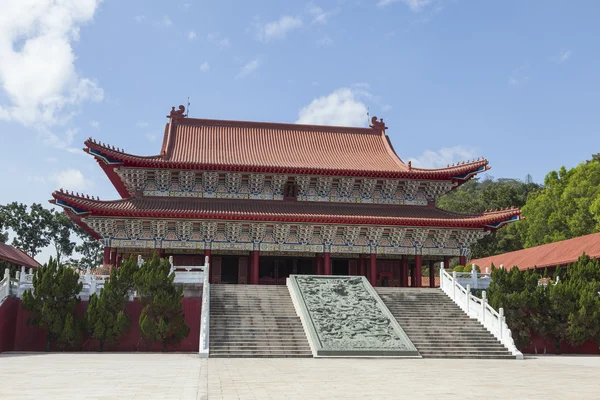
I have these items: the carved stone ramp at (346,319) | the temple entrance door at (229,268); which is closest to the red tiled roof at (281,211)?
the temple entrance door at (229,268)

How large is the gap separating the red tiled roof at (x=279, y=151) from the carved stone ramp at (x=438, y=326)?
23.2ft

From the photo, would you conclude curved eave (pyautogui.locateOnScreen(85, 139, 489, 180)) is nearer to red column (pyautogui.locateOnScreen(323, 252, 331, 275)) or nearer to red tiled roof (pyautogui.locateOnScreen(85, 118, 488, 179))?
red tiled roof (pyautogui.locateOnScreen(85, 118, 488, 179))

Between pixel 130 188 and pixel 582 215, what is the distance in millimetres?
31750

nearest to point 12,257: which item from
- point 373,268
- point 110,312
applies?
point 110,312

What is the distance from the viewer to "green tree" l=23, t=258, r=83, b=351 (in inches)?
733

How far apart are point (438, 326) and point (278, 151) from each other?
13.6m

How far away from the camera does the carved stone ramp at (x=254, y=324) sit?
56.5 feet

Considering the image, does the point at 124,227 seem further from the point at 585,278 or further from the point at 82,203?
the point at 585,278

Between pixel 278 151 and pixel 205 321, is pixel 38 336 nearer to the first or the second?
pixel 205 321

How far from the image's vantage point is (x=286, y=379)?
1099cm

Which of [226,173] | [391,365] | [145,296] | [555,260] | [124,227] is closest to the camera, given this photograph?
[391,365]

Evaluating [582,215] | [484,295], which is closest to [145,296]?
[484,295]

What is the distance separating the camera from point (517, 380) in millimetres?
11281

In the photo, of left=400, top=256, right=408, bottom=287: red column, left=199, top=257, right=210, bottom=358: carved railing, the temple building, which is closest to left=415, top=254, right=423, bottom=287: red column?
the temple building
